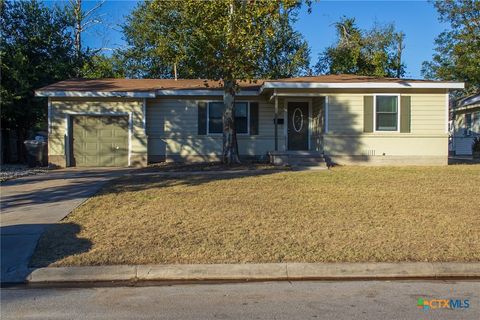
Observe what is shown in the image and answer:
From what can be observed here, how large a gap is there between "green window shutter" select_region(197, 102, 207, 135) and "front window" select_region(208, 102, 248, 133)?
17 cm

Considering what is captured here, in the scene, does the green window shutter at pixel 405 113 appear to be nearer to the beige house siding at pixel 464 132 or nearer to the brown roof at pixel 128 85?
the brown roof at pixel 128 85

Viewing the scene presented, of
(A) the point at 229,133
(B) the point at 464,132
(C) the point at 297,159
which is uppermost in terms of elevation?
(B) the point at 464,132

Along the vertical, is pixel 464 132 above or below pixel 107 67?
below

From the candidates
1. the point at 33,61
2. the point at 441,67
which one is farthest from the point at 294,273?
the point at 441,67

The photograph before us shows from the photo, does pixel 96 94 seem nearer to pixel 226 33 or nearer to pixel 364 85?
pixel 226 33

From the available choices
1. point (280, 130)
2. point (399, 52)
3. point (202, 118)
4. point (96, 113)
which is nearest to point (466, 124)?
point (399, 52)

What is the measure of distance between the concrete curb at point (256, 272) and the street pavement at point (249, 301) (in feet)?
0.72

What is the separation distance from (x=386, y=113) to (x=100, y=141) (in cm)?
1121

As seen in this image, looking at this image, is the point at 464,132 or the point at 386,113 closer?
the point at 386,113

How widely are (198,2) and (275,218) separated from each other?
8.80m

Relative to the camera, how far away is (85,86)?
65.5ft

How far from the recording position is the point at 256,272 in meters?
6.66

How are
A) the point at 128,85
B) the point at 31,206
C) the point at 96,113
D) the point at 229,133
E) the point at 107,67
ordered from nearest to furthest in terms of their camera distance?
the point at 31,206 → the point at 229,133 → the point at 96,113 → the point at 128,85 → the point at 107,67

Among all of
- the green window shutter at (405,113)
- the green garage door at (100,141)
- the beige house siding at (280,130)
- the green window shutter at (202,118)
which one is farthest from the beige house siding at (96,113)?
the green window shutter at (405,113)
